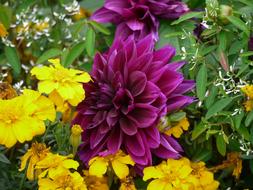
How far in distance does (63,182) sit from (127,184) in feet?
0.44

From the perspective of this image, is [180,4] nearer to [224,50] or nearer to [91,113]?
[224,50]

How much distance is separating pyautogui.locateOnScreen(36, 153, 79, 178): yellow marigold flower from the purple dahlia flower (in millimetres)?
86

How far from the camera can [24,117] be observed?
4.09ft

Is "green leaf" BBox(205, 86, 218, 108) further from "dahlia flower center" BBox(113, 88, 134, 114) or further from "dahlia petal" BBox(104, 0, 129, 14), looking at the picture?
"dahlia petal" BBox(104, 0, 129, 14)

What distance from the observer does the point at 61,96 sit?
1.25 meters

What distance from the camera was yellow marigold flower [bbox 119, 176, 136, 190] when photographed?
132 cm

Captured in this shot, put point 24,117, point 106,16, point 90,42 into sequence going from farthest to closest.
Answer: point 106,16
point 90,42
point 24,117

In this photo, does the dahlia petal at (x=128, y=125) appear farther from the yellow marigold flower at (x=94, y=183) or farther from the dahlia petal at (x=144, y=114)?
the yellow marigold flower at (x=94, y=183)

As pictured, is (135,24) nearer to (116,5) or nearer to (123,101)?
(116,5)

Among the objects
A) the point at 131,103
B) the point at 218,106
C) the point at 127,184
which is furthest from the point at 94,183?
the point at 218,106

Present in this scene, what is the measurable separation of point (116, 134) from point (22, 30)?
0.57 metres

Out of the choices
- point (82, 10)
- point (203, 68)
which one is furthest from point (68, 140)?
point (82, 10)

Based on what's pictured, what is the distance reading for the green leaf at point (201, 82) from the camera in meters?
1.32

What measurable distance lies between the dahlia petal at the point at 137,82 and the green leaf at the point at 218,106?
0.46ft
